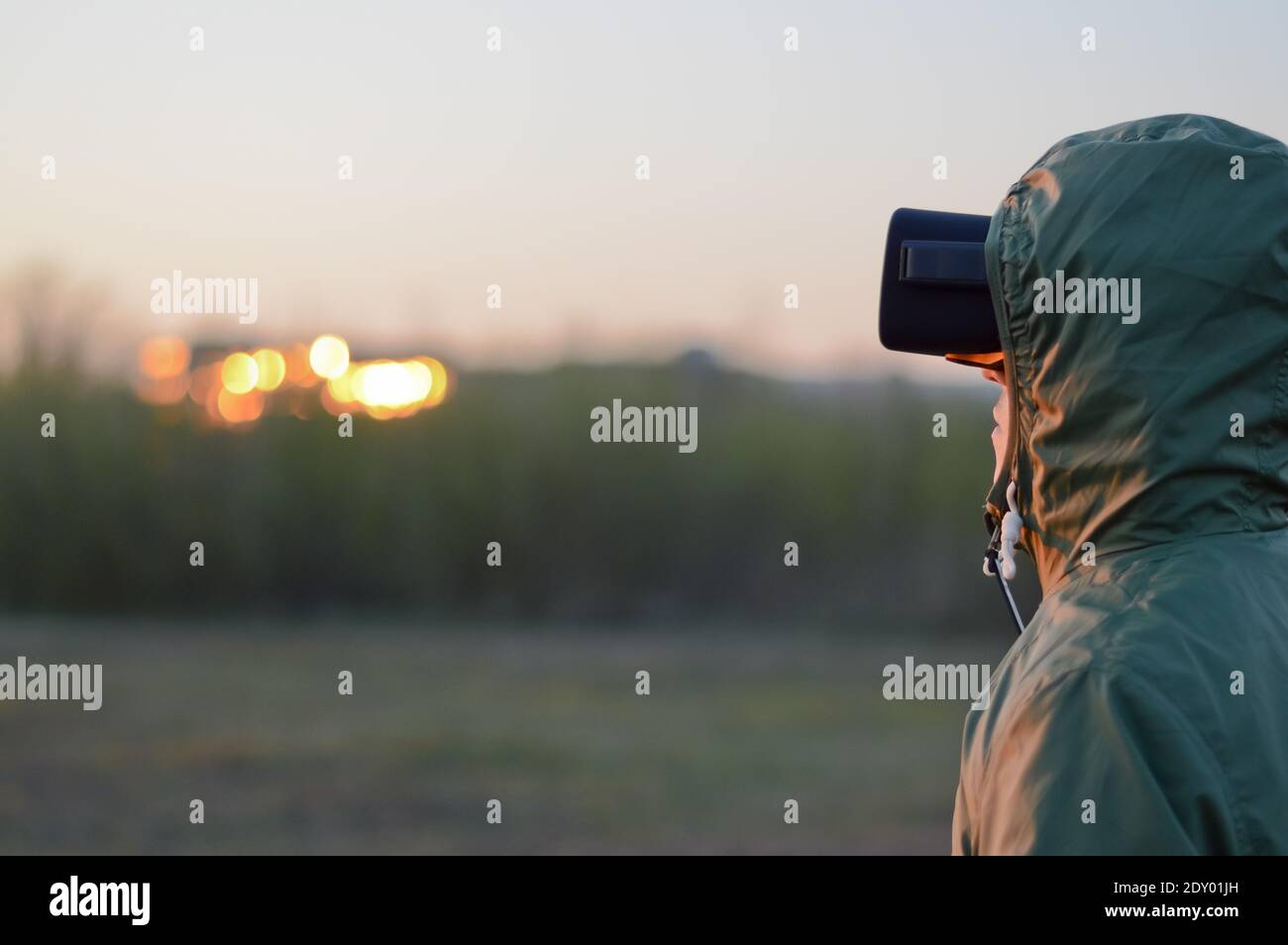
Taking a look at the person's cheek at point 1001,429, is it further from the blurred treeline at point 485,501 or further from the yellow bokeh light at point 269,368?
the yellow bokeh light at point 269,368

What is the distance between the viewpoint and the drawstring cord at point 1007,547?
5.15ft

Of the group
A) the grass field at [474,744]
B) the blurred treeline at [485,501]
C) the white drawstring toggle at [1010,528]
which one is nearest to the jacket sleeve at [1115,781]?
the white drawstring toggle at [1010,528]

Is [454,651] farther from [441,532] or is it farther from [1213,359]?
[1213,359]

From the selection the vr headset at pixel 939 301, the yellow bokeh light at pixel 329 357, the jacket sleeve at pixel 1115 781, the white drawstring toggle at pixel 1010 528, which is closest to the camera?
the jacket sleeve at pixel 1115 781

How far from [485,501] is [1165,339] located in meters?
12.0

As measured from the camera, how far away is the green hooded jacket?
1.17 meters

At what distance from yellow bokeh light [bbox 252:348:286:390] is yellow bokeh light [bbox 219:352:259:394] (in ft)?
0.15

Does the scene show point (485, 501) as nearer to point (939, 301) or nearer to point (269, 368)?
point (269, 368)

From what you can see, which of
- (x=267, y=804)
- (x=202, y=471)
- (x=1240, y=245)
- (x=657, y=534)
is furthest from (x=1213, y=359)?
(x=202, y=471)

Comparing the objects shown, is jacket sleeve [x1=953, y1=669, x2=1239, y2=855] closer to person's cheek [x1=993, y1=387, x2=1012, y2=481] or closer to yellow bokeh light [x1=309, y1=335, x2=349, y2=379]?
person's cheek [x1=993, y1=387, x2=1012, y2=481]

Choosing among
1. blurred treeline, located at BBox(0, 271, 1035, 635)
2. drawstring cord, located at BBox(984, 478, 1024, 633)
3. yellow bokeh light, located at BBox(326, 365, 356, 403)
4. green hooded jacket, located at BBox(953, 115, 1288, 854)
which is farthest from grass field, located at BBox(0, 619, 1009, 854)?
green hooded jacket, located at BBox(953, 115, 1288, 854)

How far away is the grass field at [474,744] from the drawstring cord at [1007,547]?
16.8 feet

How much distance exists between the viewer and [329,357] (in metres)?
12.7
